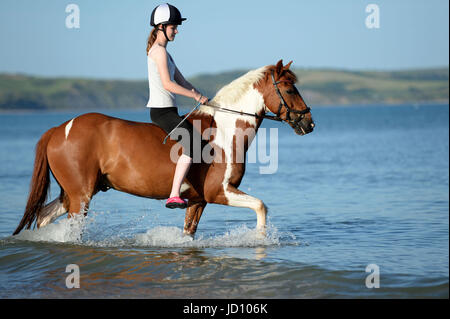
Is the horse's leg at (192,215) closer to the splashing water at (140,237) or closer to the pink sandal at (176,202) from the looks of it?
the splashing water at (140,237)

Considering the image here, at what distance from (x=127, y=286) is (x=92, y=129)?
2.22m

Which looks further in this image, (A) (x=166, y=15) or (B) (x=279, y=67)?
(B) (x=279, y=67)

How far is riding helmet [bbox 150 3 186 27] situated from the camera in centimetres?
716

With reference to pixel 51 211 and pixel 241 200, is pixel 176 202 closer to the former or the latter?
pixel 241 200

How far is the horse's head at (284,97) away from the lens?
7.68 metres

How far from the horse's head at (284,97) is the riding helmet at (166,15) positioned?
1.46m

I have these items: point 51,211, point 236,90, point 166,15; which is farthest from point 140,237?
point 166,15

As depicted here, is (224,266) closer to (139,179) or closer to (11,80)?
(139,179)

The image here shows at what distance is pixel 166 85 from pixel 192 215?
84.4 inches

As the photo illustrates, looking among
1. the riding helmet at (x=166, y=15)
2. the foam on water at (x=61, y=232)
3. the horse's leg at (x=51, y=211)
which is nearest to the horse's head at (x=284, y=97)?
the riding helmet at (x=166, y=15)

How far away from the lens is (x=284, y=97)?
769 cm

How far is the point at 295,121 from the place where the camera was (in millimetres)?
7723
